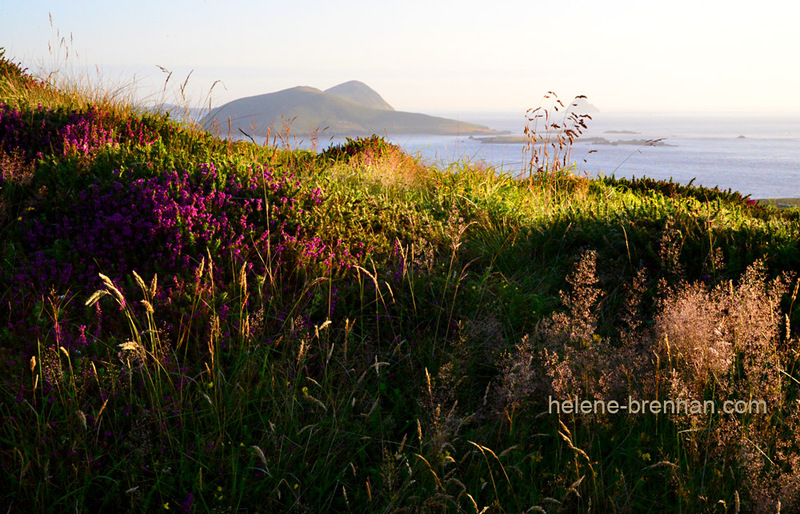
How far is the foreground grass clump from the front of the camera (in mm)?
2529

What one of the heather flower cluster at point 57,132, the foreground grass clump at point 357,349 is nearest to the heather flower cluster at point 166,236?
the foreground grass clump at point 357,349

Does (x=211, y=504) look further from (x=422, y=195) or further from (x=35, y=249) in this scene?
(x=422, y=195)

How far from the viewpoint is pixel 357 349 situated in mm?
3547

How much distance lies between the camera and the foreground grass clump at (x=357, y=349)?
2529mm

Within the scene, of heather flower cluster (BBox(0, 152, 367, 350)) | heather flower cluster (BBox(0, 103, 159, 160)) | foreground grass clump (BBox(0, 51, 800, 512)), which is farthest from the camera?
heather flower cluster (BBox(0, 103, 159, 160))

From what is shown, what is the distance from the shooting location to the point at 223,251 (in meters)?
4.18

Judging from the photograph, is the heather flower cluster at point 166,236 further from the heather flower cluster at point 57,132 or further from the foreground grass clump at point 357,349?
the heather flower cluster at point 57,132

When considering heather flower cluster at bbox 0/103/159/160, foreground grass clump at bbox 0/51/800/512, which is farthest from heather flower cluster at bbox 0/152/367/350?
heather flower cluster at bbox 0/103/159/160

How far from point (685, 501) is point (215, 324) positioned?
2333 millimetres

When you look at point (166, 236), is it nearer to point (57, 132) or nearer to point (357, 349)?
point (357, 349)

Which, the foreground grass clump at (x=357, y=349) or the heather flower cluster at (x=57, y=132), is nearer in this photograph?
the foreground grass clump at (x=357, y=349)

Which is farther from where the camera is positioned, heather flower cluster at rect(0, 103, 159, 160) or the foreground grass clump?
heather flower cluster at rect(0, 103, 159, 160)

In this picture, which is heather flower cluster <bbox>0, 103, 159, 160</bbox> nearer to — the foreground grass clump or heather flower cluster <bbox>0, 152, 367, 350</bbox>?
the foreground grass clump

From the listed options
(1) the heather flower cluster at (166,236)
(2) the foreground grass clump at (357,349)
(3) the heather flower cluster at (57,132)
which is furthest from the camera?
(3) the heather flower cluster at (57,132)
